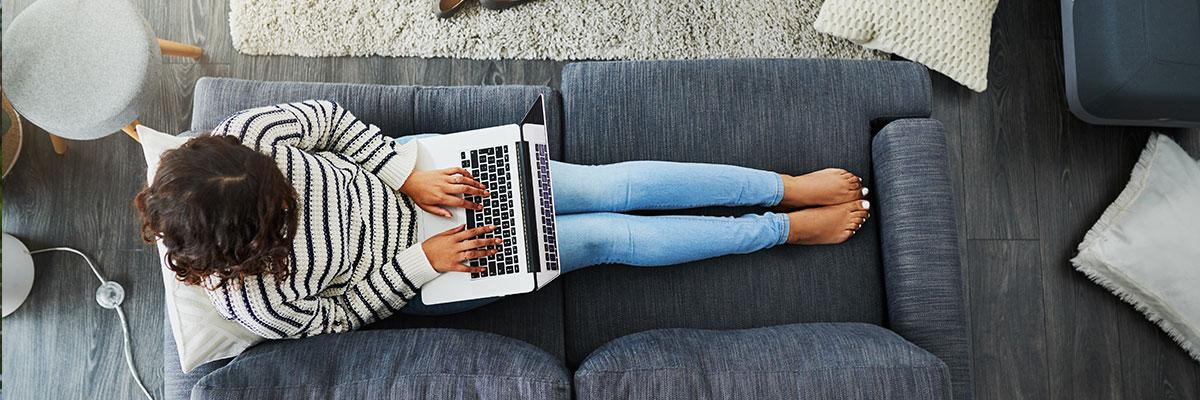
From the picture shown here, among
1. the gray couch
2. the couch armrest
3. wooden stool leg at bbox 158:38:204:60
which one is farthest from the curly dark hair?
the couch armrest

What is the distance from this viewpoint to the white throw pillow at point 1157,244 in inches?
70.4

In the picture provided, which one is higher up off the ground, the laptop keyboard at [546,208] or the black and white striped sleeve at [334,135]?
the black and white striped sleeve at [334,135]

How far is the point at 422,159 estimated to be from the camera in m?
1.42

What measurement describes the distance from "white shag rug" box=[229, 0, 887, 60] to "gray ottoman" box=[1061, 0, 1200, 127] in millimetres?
492

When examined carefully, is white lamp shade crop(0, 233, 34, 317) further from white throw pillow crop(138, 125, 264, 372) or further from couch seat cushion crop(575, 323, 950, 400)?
couch seat cushion crop(575, 323, 950, 400)

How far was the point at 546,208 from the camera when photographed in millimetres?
1372

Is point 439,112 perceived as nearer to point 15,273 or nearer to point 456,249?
point 456,249

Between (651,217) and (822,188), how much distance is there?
36cm

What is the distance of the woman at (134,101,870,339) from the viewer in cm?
109

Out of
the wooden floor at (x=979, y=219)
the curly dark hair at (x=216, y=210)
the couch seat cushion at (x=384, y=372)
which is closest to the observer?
the curly dark hair at (x=216, y=210)

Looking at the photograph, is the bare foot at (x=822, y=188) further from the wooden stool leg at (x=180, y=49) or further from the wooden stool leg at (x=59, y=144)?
the wooden stool leg at (x=59, y=144)

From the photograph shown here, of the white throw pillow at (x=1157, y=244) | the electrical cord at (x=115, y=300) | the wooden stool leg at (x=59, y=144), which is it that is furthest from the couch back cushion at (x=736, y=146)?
the wooden stool leg at (x=59, y=144)

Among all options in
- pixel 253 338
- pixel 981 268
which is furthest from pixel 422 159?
pixel 981 268

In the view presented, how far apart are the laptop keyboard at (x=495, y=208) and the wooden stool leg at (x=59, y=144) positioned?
1.17m
